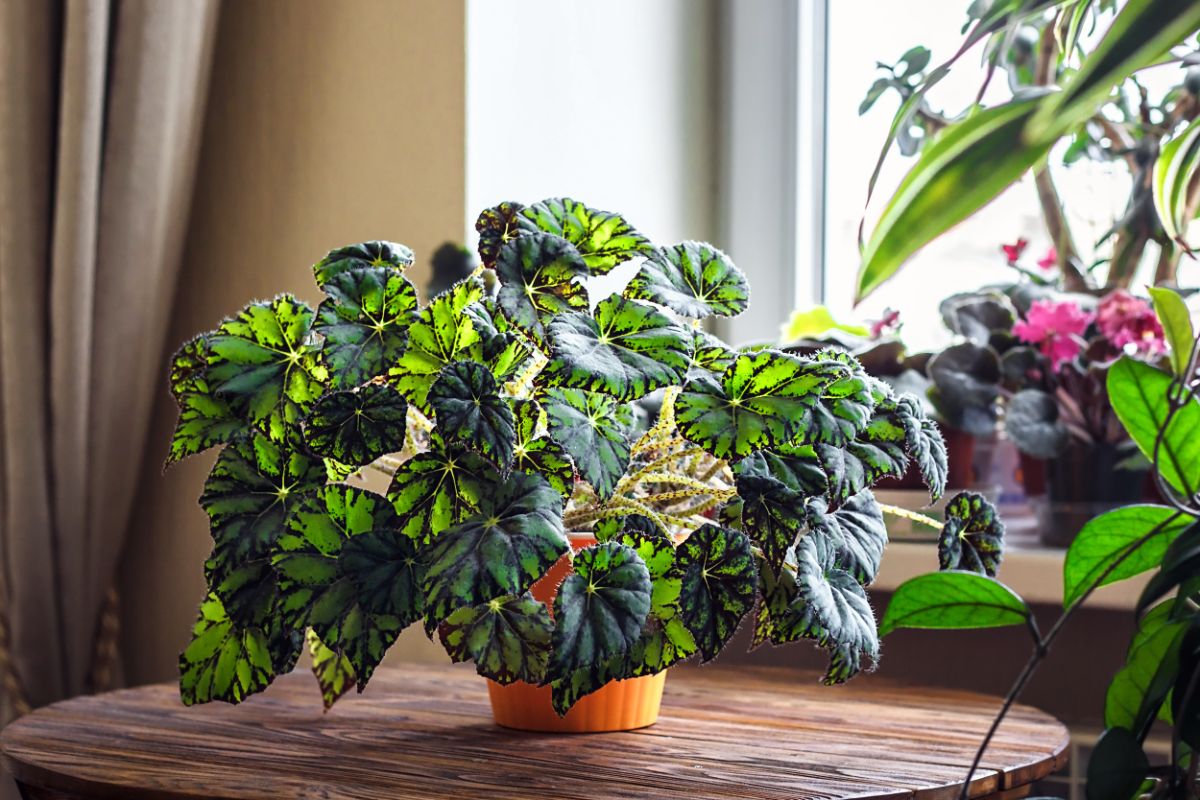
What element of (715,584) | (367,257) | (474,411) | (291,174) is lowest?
(715,584)

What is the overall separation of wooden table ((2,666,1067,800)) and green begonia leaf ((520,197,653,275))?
0.32 m

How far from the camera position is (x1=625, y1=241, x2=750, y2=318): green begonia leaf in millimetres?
761

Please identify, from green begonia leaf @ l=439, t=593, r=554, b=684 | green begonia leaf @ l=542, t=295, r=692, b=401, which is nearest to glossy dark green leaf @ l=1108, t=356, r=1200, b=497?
green begonia leaf @ l=542, t=295, r=692, b=401

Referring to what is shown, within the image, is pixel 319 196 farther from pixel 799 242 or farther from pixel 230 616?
pixel 230 616

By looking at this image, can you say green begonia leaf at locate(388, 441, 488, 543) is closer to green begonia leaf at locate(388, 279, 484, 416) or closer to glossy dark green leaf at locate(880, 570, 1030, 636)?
green begonia leaf at locate(388, 279, 484, 416)

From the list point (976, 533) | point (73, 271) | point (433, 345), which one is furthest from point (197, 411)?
point (73, 271)

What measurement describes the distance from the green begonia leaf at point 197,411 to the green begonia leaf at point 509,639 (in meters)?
0.20

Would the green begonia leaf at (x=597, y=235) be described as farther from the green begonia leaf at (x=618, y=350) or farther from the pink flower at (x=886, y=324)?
the pink flower at (x=886, y=324)

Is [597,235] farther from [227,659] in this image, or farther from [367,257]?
[227,659]

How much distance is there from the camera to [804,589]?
0.70 meters

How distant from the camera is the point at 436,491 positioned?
0.71 m

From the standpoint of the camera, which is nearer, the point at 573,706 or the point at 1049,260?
the point at 573,706

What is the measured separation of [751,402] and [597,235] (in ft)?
0.58

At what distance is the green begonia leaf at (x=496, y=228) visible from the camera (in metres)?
0.79
